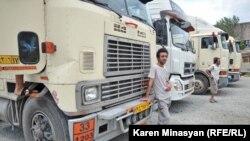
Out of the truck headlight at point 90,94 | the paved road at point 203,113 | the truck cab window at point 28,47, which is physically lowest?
the paved road at point 203,113

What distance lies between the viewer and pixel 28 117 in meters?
3.71

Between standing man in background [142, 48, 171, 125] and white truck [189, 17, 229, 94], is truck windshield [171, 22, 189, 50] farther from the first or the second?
white truck [189, 17, 229, 94]

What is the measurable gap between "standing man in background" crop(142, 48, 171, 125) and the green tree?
3203 cm

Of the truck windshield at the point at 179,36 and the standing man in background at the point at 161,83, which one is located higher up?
the truck windshield at the point at 179,36

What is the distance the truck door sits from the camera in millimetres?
3205

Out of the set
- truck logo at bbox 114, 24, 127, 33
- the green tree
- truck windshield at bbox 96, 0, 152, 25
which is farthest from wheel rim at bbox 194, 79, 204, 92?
the green tree

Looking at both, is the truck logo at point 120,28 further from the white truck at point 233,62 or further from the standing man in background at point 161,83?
the white truck at point 233,62

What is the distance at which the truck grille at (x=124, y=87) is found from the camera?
138 inches

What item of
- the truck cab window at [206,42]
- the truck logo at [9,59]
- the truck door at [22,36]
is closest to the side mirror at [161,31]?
the truck door at [22,36]

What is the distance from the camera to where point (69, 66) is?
3043 millimetres

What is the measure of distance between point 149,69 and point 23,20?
2309 millimetres

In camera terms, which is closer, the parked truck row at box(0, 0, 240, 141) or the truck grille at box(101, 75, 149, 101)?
the parked truck row at box(0, 0, 240, 141)

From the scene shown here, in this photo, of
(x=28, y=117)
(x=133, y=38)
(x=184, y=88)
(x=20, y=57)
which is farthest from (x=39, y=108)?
(x=184, y=88)

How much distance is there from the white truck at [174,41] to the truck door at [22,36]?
342cm
